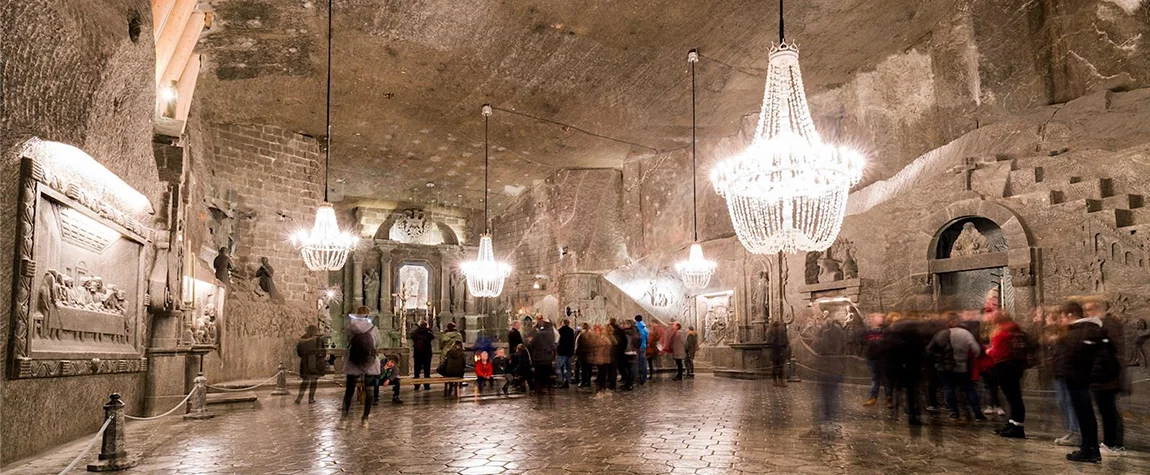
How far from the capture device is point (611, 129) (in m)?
16.0

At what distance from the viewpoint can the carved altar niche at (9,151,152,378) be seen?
483 centimetres

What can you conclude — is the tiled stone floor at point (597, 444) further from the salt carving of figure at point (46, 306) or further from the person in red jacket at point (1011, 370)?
the salt carving of figure at point (46, 306)

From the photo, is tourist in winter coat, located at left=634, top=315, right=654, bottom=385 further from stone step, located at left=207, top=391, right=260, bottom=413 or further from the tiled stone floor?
stone step, located at left=207, top=391, right=260, bottom=413

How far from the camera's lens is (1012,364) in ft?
18.4

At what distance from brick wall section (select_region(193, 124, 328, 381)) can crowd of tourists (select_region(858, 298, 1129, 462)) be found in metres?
10.7

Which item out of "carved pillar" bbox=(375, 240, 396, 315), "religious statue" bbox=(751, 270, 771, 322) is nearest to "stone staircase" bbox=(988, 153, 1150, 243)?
"religious statue" bbox=(751, 270, 771, 322)

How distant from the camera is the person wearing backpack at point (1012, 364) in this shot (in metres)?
5.55

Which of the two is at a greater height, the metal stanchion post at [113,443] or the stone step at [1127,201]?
the stone step at [1127,201]

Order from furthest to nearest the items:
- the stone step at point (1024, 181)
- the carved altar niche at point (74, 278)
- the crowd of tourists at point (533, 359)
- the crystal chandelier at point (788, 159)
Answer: the crowd of tourists at point (533, 359) → the stone step at point (1024, 181) → the crystal chandelier at point (788, 159) → the carved altar niche at point (74, 278)

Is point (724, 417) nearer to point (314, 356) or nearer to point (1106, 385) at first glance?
point (1106, 385)

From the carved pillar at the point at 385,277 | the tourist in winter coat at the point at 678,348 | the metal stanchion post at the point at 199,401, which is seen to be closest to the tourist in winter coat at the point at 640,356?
the tourist in winter coat at the point at 678,348

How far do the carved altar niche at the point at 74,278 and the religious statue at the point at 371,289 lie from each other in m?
14.4

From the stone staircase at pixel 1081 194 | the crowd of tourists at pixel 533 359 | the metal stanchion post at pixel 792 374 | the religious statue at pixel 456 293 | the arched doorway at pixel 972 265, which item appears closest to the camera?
the stone staircase at pixel 1081 194

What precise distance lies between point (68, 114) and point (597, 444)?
471 cm
